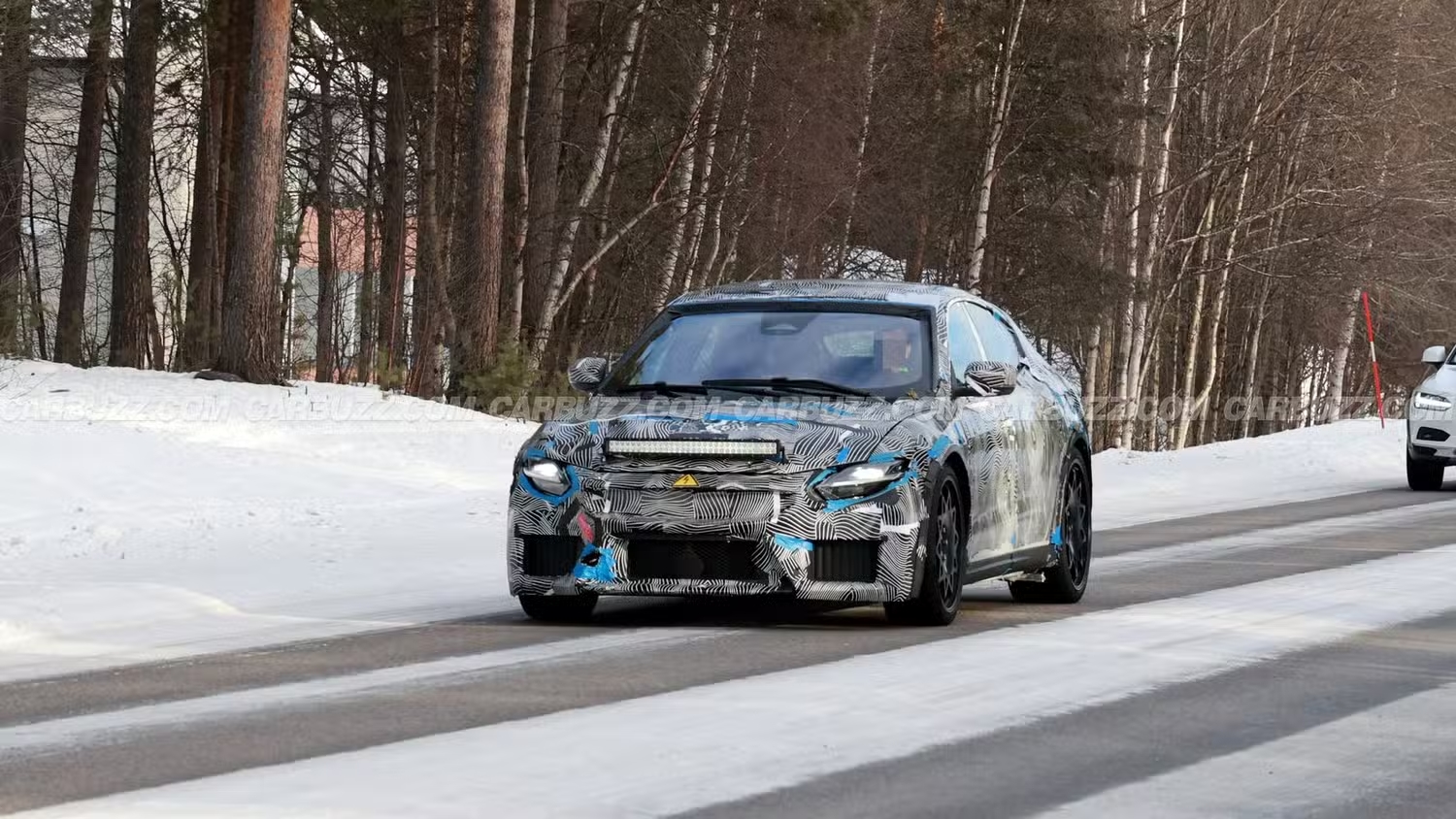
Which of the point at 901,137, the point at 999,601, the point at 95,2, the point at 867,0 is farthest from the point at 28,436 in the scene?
the point at 901,137

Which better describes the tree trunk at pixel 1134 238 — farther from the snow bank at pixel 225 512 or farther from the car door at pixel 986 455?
the car door at pixel 986 455

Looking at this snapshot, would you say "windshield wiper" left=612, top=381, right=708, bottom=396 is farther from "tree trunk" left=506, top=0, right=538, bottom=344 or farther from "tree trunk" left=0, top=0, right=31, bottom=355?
"tree trunk" left=506, top=0, right=538, bottom=344

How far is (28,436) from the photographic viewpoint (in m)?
17.5

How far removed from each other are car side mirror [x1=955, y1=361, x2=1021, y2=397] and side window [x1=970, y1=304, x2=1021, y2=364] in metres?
0.76

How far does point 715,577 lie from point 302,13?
26.6 metres

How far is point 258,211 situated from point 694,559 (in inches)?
606

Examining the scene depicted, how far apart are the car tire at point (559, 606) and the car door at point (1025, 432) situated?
2227mm

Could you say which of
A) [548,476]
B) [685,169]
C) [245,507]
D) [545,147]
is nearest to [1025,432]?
[548,476]

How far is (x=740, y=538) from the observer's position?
997cm

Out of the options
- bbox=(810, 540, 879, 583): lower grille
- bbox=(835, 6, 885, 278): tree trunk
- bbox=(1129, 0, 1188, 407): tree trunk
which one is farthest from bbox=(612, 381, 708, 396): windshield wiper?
bbox=(1129, 0, 1188, 407): tree trunk

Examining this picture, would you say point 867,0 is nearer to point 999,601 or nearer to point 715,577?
point 999,601

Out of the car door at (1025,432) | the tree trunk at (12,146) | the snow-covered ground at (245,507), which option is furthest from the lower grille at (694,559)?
the tree trunk at (12,146)

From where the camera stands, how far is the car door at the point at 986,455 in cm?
1095

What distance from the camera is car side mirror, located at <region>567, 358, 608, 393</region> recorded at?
11.1 metres
